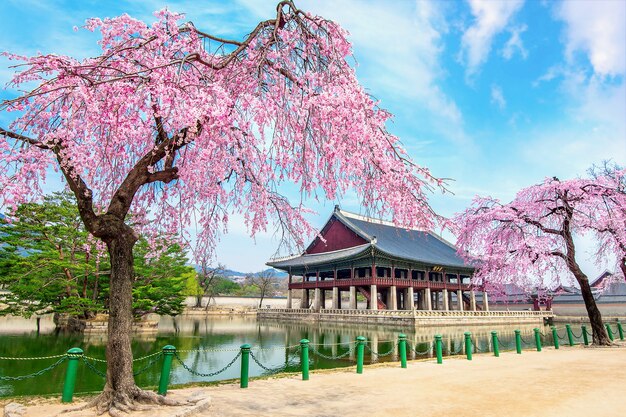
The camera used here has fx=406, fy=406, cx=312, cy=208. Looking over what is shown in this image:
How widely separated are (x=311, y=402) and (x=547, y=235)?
14.5 metres

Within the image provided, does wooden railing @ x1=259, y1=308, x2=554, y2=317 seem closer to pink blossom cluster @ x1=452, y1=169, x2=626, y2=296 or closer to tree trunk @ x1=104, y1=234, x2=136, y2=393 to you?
pink blossom cluster @ x1=452, y1=169, x2=626, y2=296

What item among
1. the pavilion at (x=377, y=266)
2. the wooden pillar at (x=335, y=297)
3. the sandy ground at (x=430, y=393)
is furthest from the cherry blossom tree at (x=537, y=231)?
the wooden pillar at (x=335, y=297)

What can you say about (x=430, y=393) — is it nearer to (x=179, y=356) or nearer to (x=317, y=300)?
(x=179, y=356)

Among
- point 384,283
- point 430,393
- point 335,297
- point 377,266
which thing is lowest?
point 430,393

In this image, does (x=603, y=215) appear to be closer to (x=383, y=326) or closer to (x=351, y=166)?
(x=351, y=166)

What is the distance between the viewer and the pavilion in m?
39.8

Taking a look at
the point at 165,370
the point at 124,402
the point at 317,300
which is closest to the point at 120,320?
the point at 124,402

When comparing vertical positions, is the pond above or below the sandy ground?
below

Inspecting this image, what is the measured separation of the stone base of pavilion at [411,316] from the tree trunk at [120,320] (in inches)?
1079

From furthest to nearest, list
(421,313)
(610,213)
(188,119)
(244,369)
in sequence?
(421,313) < (610,213) < (244,369) < (188,119)

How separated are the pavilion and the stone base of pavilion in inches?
102

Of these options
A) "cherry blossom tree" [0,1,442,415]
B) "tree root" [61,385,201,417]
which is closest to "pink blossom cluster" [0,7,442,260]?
"cherry blossom tree" [0,1,442,415]

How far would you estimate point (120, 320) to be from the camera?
6156mm

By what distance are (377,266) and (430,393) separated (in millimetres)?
33131
